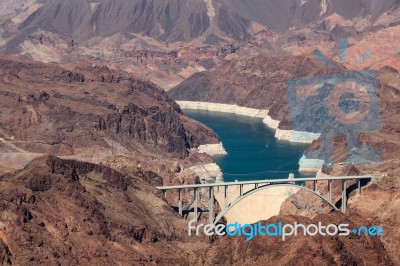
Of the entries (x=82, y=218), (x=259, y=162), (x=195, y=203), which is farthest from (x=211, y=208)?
(x=259, y=162)

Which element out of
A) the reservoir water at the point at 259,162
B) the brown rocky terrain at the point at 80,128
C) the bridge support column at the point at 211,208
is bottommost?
the reservoir water at the point at 259,162

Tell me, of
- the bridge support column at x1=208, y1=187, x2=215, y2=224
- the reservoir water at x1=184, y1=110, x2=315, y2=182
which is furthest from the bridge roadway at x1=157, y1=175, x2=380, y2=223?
the reservoir water at x1=184, y1=110, x2=315, y2=182

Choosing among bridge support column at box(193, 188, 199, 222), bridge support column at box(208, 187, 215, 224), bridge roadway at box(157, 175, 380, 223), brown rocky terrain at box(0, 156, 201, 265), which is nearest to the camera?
brown rocky terrain at box(0, 156, 201, 265)

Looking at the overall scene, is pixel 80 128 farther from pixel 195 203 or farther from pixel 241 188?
pixel 195 203

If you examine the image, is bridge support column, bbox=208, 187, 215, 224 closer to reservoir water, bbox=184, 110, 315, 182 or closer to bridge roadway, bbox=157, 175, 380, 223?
bridge roadway, bbox=157, 175, 380, 223

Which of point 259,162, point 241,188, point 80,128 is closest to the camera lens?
point 241,188

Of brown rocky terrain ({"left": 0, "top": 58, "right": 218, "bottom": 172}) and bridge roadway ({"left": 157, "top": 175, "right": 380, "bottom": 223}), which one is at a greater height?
bridge roadway ({"left": 157, "top": 175, "right": 380, "bottom": 223})

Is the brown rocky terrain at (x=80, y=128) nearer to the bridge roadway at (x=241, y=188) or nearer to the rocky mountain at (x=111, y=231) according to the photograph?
the bridge roadway at (x=241, y=188)

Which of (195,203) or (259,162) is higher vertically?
(195,203)

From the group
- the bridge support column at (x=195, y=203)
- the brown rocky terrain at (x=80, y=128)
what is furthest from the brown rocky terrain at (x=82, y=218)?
the brown rocky terrain at (x=80, y=128)

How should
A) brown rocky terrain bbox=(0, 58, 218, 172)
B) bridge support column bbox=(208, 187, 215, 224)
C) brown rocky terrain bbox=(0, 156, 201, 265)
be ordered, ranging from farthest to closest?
brown rocky terrain bbox=(0, 58, 218, 172)
bridge support column bbox=(208, 187, 215, 224)
brown rocky terrain bbox=(0, 156, 201, 265)

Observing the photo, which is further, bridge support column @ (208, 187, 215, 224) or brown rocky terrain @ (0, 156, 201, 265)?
bridge support column @ (208, 187, 215, 224)

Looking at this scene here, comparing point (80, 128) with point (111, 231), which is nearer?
point (111, 231)
